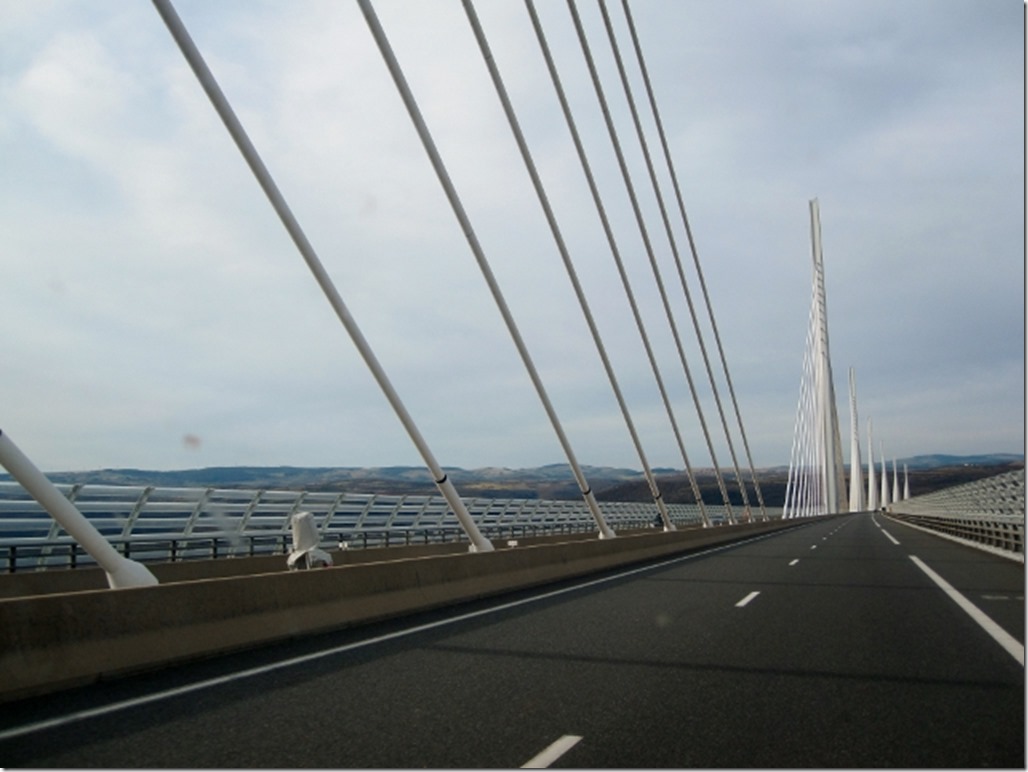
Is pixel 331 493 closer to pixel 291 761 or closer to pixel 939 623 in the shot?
pixel 939 623

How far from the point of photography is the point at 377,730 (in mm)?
5879

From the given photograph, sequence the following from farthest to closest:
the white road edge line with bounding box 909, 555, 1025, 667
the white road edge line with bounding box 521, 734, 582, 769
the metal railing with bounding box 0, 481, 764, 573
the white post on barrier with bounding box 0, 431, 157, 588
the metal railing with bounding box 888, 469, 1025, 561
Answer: the metal railing with bounding box 888, 469, 1025, 561, the metal railing with bounding box 0, 481, 764, 573, the white road edge line with bounding box 909, 555, 1025, 667, the white post on barrier with bounding box 0, 431, 157, 588, the white road edge line with bounding box 521, 734, 582, 769

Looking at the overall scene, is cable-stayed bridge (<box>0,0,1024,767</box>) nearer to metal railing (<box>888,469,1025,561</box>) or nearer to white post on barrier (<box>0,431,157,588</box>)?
white post on barrier (<box>0,431,157,588</box>)

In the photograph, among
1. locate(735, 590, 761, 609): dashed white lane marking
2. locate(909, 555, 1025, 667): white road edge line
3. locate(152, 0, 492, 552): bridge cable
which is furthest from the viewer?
locate(735, 590, 761, 609): dashed white lane marking

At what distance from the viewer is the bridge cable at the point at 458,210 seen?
14414mm

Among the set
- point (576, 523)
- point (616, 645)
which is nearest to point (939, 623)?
point (616, 645)

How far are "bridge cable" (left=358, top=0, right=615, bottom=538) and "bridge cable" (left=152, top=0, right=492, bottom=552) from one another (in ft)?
12.0

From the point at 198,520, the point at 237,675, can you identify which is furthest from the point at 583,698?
the point at 198,520

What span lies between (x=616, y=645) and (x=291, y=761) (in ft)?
15.4

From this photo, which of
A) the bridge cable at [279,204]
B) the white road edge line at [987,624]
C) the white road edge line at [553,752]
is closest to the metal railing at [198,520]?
the bridge cable at [279,204]

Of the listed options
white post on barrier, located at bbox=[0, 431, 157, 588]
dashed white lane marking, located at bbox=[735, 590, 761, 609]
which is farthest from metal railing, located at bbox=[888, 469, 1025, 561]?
white post on barrier, located at bbox=[0, 431, 157, 588]

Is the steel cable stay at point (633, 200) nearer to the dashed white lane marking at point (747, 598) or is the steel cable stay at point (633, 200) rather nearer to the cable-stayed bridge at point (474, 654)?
the cable-stayed bridge at point (474, 654)

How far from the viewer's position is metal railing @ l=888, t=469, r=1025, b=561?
74.6 ft

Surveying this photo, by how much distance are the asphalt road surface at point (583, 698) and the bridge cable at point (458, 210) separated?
699cm
